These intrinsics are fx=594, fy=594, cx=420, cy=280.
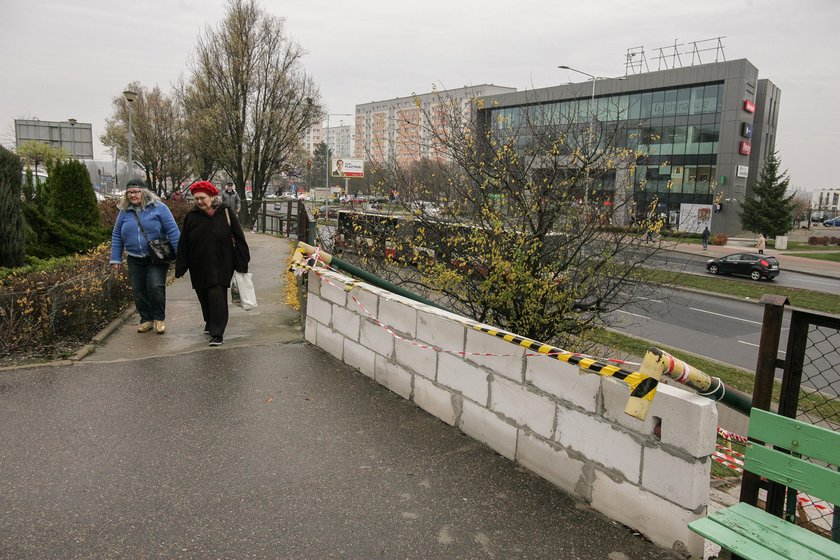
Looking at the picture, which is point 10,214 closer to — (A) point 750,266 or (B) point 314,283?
(B) point 314,283

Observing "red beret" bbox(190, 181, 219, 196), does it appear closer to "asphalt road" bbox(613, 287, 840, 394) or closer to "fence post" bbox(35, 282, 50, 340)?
"fence post" bbox(35, 282, 50, 340)

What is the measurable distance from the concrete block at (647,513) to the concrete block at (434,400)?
137cm

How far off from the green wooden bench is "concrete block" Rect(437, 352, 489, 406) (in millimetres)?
1722

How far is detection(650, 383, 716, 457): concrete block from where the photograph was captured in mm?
2734

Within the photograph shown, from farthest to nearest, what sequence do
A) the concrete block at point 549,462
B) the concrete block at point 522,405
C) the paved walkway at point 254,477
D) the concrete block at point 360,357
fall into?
the concrete block at point 360,357 → the concrete block at point 522,405 → the concrete block at point 549,462 → the paved walkway at point 254,477

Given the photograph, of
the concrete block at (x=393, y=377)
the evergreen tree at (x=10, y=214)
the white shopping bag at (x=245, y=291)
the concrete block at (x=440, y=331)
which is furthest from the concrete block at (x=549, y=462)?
the evergreen tree at (x=10, y=214)

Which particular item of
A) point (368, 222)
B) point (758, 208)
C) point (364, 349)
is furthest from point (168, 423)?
point (758, 208)

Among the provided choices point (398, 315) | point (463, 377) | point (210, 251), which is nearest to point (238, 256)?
point (210, 251)

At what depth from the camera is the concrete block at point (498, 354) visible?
12.5ft

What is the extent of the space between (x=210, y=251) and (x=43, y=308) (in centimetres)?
170

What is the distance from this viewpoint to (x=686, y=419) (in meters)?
2.79

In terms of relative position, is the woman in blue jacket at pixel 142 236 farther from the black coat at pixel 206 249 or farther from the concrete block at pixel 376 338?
the concrete block at pixel 376 338

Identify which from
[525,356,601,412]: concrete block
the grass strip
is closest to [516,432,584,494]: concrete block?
[525,356,601,412]: concrete block

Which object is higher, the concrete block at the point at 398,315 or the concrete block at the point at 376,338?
the concrete block at the point at 398,315
